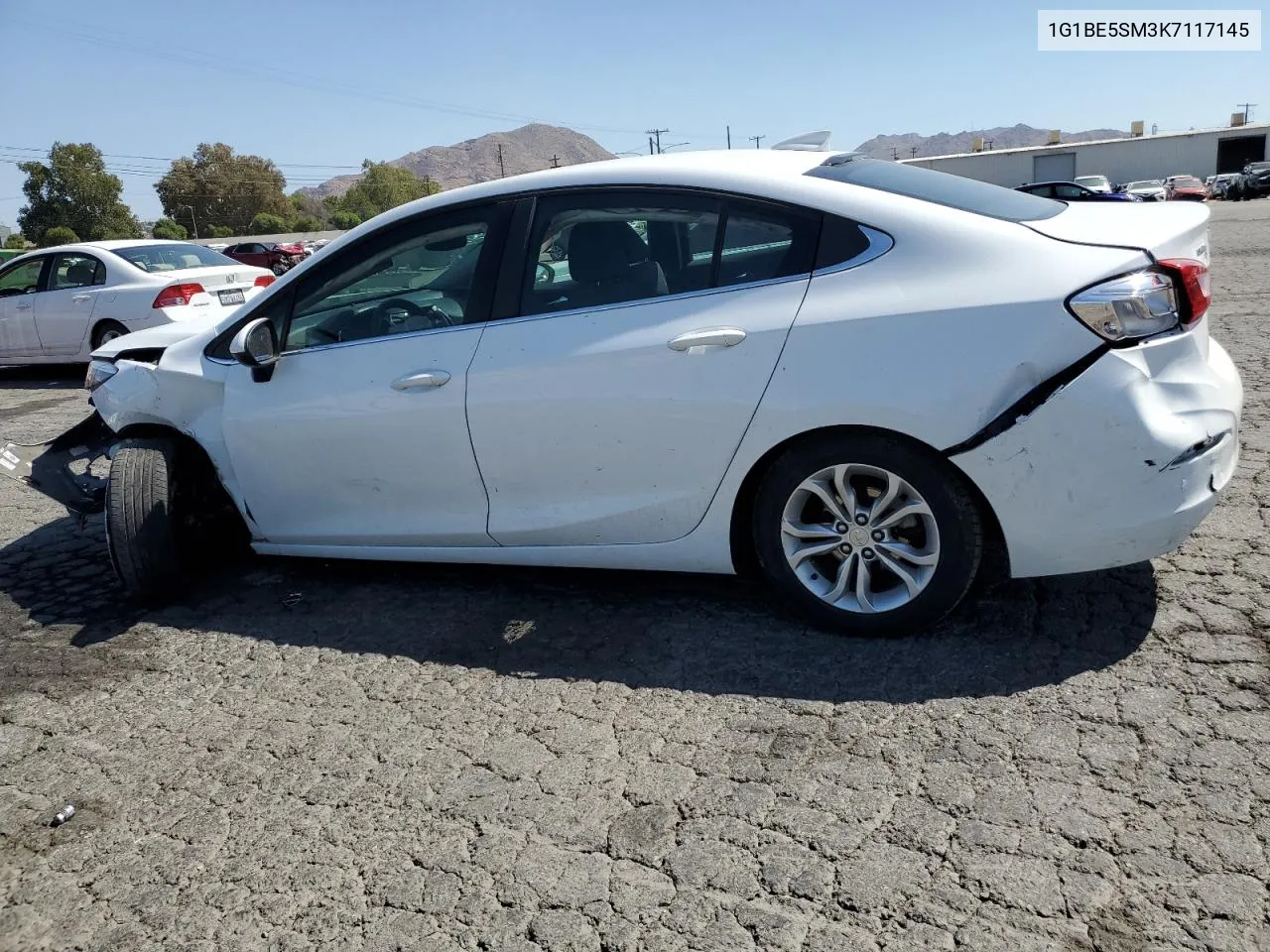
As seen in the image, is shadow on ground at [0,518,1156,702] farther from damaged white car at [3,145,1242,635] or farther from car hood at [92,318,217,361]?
car hood at [92,318,217,361]

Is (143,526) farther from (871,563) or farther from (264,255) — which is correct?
(264,255)

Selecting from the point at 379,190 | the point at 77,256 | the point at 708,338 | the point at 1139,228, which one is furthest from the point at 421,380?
the point at 379,190

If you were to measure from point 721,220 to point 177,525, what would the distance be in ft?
9.06

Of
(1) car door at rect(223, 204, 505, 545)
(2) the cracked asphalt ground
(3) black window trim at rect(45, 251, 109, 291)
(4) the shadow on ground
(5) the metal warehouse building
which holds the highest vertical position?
(5) the metal warehouse building

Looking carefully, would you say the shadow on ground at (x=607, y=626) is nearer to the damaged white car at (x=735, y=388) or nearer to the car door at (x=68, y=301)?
the damaged white car at (x=735, y=388)

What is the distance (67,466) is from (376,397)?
6.92 feet

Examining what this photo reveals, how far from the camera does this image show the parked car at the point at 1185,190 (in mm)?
47175

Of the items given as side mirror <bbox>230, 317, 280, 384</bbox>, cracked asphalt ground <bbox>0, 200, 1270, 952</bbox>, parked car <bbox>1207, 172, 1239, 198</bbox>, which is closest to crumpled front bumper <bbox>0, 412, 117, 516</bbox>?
cracked asphalt ground <bbox>0, 200, 1270, 952</bbox>

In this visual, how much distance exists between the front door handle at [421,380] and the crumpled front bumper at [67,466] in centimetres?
201

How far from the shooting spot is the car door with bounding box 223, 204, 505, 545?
3800mm

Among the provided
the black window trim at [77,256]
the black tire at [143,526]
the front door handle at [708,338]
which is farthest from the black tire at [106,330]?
the front door handle at [708,338]

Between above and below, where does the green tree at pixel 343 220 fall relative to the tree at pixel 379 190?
below

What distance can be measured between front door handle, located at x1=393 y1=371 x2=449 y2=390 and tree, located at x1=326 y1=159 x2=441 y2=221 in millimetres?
111721

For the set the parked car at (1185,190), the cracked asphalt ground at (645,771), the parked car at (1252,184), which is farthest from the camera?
the parked car at (1252,184)
